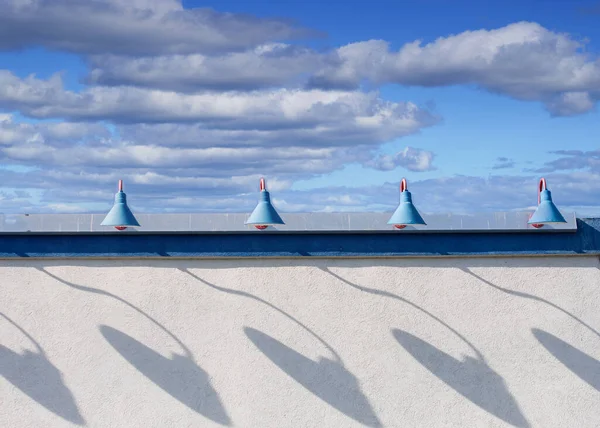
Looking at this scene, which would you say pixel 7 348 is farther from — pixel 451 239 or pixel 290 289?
pixel 451 239

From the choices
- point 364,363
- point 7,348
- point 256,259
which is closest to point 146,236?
point 256,259

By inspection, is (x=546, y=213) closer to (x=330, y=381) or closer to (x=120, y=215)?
(x=330, y=381)

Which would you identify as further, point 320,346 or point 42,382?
point 42,382

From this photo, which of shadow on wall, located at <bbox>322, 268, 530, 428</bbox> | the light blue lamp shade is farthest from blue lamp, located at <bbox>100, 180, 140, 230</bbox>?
the light blue lamp shade

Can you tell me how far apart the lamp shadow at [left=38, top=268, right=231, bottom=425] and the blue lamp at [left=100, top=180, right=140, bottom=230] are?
1.38 meters

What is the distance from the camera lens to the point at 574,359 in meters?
14.1

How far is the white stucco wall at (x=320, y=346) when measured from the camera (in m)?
14.0

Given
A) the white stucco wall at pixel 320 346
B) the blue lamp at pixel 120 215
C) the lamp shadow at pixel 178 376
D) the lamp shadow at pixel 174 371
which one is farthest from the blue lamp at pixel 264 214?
the lamp shadow at pixel 178 376

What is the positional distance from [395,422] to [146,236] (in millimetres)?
5270

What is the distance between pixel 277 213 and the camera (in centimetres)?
1395

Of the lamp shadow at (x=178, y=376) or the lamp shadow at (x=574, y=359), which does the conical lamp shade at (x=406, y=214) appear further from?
the lamp shadow at (x=178, y=376)

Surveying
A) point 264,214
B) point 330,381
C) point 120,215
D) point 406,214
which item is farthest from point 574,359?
point 120,215

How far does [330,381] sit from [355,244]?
234 centimetres

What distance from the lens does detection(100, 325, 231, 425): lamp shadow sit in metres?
14.1
